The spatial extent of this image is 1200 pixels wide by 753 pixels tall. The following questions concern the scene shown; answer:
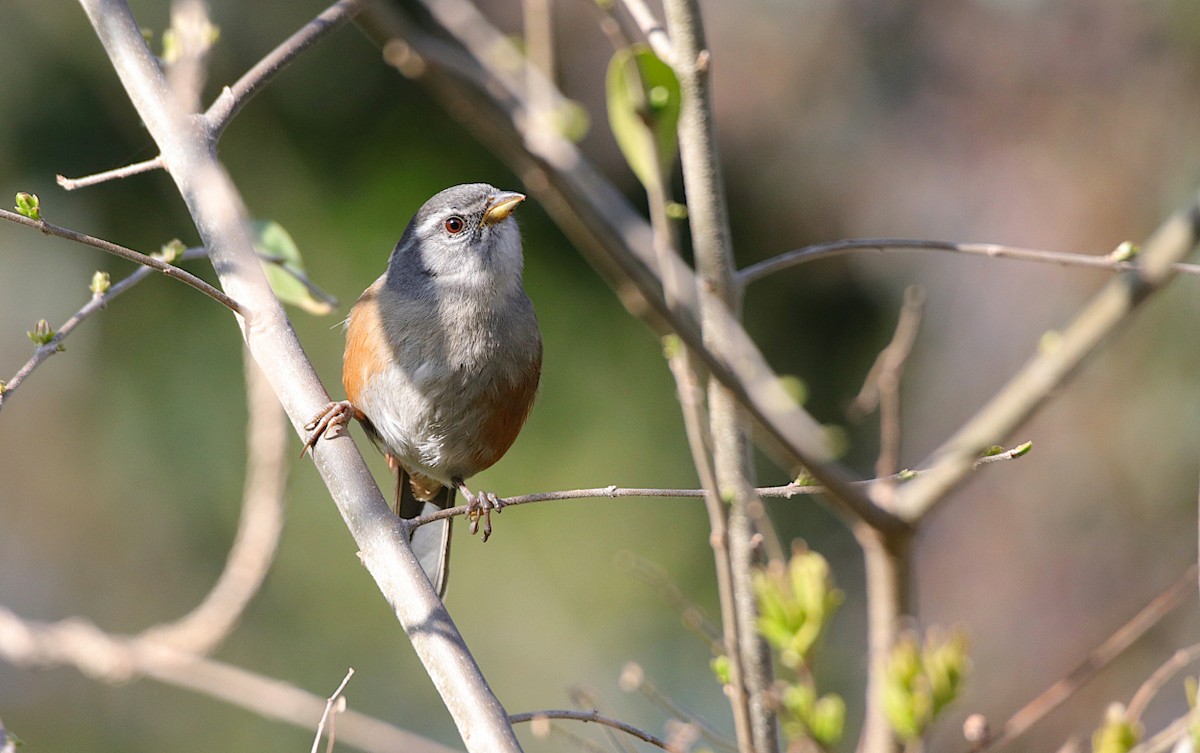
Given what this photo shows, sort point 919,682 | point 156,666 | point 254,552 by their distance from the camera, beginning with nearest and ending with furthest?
point 919,682 < point 156,666 < point 254,552

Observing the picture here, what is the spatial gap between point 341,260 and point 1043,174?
471 centimetres

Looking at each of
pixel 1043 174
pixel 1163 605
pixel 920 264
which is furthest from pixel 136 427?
pixel 1163 605

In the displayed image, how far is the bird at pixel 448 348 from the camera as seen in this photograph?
407cm

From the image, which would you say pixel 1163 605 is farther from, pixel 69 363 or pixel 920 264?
pixel 69 363

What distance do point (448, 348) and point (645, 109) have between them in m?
2.80

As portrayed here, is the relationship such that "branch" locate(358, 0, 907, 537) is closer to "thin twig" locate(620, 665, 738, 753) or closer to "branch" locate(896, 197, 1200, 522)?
"branch" locate(896, 197, 1200, 522)

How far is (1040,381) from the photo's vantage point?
1115 mm

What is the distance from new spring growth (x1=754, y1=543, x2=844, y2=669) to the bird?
2776mm

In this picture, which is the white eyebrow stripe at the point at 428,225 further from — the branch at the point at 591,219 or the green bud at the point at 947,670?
the green bud at the point at 947,670

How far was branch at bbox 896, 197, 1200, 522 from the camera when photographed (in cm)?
107

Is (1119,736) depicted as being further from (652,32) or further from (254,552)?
(652,32)

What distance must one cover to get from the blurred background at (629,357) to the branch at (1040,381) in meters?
6.46

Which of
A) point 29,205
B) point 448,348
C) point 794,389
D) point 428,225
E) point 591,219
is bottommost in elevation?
point 591,219

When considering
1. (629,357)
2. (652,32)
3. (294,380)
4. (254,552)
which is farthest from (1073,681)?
(629,357)
